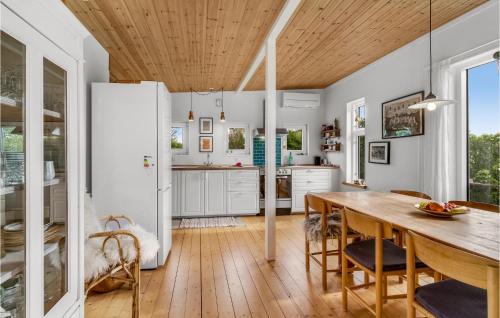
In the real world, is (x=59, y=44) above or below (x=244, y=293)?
above

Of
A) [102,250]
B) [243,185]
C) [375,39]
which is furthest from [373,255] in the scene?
[243,185]

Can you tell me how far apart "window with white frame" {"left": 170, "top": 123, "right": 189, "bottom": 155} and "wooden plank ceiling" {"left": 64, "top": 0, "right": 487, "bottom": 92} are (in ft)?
4.77

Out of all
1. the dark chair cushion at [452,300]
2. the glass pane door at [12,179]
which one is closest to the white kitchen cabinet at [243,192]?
the dark chair cushion at [452,300]

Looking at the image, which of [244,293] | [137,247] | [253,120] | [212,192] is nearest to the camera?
[137,247]

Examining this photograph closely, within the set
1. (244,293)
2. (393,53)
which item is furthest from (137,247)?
(393,53)

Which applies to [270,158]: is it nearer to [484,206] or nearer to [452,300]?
[484,206]

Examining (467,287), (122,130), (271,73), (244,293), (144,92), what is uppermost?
(271,73)

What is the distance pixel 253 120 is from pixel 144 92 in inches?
137

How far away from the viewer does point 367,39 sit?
350 cm

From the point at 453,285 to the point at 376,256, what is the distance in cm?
41

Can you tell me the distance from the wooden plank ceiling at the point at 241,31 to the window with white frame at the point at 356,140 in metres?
0.74

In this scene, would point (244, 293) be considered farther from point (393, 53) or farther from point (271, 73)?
point (393, 53)

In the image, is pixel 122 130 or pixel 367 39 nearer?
pixel 122 130

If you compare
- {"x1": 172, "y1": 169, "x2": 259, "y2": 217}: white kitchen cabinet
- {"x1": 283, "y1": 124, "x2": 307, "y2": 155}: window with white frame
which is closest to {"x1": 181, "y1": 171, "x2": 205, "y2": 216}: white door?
{"x1": 172, "y1": 169, "x2": 259, "y2": 217}: white kitchen cabinet
